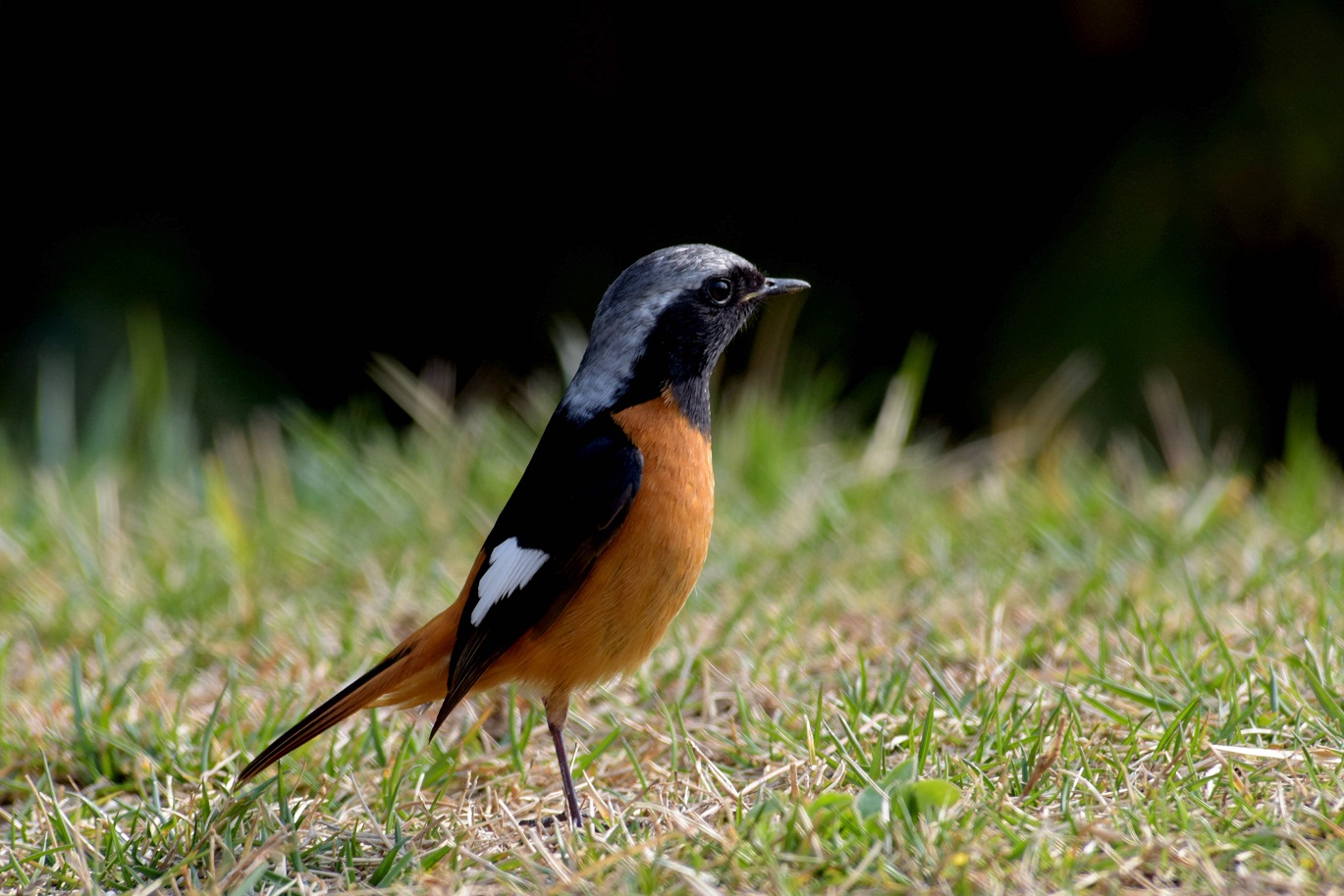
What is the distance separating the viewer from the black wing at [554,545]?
120 inches

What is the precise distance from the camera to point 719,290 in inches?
139

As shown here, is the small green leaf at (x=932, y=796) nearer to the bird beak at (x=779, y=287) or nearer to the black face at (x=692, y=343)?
the black face at (x=692, y=343)

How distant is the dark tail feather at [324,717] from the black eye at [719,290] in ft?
3.92

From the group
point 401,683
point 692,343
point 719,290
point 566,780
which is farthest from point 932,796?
point 719,290

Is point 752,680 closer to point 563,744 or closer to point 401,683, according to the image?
point 563,744

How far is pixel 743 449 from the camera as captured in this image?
5566mm

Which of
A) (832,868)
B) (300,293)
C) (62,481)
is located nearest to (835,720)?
(832,868)

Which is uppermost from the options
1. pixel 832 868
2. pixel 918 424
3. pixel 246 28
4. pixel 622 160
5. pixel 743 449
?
pixel 246 28

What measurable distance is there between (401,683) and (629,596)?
0.56 metres

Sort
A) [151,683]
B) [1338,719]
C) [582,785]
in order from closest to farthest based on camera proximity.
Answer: [1338,719]
[582,785]
[151,683]

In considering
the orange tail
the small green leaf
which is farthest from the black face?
the small green leaf

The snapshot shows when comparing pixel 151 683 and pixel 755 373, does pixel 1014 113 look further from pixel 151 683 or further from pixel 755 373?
pixel 151 683

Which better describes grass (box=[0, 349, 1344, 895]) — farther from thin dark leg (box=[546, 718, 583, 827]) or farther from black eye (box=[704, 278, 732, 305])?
black eye (box=[704, 278, 732, 305])

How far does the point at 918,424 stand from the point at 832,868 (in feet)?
17.3
